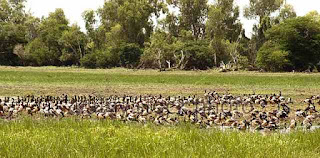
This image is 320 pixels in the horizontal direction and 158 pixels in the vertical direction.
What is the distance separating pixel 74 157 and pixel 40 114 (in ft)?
27.2

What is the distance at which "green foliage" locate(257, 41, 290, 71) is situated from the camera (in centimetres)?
6575

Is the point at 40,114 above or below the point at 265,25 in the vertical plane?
below

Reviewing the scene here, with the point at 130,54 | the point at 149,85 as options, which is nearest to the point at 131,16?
the point at 130,54

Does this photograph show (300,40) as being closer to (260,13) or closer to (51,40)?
(260,13)

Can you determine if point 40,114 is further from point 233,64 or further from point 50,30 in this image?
point 50,30

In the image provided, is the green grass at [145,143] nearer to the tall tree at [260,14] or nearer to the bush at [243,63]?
the bush at [243,63]

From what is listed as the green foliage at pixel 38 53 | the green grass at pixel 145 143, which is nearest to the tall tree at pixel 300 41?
the green foliage at pixel 38 53

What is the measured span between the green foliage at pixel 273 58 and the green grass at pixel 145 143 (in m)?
56.9

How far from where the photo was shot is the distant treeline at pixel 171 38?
69375 mm

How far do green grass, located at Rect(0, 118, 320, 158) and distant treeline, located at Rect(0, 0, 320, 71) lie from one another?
57630mm

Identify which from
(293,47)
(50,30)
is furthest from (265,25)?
(50,30)

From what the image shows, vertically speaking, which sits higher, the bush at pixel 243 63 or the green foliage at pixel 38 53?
the green foliage at pixel 38 53

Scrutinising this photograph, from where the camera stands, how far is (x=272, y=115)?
15.1 meters

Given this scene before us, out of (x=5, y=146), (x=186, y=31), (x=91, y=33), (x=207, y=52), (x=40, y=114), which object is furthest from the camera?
(x=91, y=33)
